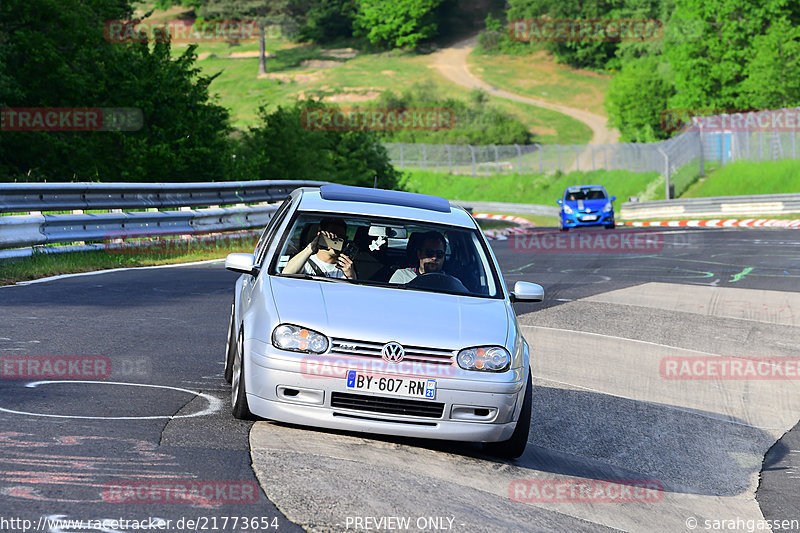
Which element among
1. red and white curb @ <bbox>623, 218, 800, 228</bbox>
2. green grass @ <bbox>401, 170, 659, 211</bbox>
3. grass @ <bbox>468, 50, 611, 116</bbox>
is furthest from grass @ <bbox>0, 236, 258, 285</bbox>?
grass @ <bbox>468, 50, 611, 116</bbox>

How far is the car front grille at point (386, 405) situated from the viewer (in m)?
6.53

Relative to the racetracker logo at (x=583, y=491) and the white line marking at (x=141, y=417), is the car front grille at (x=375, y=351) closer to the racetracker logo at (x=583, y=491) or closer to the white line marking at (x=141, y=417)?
the racetracker logo at (x=583, y=491)

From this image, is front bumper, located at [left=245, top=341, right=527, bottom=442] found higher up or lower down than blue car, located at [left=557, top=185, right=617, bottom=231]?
higher up

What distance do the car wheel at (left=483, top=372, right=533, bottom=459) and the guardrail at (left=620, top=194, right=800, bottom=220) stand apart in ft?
127

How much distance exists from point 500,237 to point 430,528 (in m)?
28.0

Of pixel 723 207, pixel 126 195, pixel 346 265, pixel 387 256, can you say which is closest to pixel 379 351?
pixel 346 265

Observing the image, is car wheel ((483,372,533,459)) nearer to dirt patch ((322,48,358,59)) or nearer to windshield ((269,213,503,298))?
windshield ((269,213,503,298))

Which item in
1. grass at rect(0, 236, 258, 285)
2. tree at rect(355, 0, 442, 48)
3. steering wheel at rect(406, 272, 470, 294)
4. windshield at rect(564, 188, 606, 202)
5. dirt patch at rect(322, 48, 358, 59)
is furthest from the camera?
dirt patch at rect(322, 48, 358, 59)

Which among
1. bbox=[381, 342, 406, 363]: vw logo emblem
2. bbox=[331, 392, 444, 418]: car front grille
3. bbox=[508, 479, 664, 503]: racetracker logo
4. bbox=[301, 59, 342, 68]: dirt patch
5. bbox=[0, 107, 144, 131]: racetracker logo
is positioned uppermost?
bbox=[301, 59, 342, 68]: dirt patch

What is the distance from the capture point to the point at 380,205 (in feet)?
27.2

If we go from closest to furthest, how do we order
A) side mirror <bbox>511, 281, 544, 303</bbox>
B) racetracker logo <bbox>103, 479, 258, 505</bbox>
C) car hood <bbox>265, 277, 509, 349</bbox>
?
racetracker logo <bbox>103, 479, 258, 505</bbox> < car hood <bbox>265, 277, 509, 349</bbox> < side mirror <bbox>511, 281, 544, 303</bbox>

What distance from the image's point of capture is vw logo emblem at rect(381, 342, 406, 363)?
21.3ft

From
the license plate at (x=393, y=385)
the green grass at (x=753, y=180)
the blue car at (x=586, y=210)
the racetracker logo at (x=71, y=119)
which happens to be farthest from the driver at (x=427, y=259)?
the green grass at (x=753, y=180)

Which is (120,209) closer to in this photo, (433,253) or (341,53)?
(433,253)
